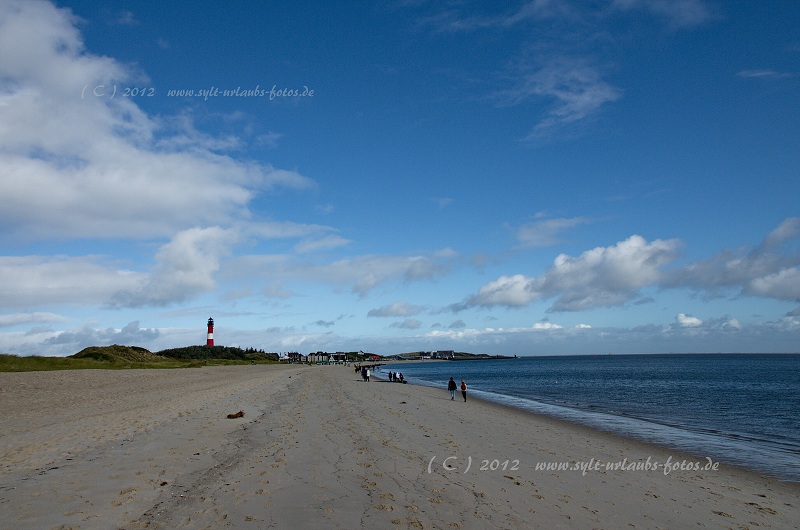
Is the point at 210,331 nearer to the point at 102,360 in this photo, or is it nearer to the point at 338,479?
the point at 102,360

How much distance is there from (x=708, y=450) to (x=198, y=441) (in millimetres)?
20157

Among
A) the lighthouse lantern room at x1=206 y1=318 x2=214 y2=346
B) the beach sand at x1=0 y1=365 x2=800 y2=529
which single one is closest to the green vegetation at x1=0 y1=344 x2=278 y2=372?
the lighthouse lantern room at x1=206 y1=318 x2=214 y2=346

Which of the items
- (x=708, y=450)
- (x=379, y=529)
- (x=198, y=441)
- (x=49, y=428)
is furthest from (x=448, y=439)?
(x=49, y=428)

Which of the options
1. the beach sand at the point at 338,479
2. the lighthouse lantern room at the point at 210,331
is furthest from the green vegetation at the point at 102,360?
the beach sand at the point at 338,479

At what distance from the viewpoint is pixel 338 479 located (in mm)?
10914

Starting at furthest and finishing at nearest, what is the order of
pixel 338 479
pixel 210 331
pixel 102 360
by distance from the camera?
1. pixel 210 331
2. pixel 102 360
3. pixel 338 479

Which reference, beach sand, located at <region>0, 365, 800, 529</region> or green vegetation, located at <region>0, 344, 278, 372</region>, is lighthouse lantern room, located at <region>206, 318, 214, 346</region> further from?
beach sand, located at <region>0, 365, 800, 529</region>

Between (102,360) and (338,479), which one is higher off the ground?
(102,360)

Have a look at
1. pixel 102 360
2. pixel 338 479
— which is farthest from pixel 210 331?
pixel 338 479

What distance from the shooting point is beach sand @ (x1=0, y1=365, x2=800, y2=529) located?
8602 mm

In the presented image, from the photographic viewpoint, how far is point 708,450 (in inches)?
790

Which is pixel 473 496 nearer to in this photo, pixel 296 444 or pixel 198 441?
pixel 296 444

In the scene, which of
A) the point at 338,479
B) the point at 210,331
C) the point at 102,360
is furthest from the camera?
the point at 210,331

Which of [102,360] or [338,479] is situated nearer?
[338,479]
